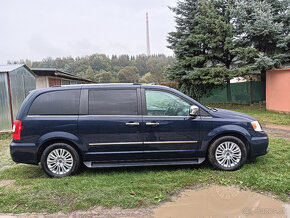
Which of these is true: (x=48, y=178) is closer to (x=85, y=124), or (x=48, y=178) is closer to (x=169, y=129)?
(x=85, y=124)

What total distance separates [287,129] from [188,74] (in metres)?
8.10

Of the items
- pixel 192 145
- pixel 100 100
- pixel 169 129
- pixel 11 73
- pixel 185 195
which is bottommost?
pixel 185 195

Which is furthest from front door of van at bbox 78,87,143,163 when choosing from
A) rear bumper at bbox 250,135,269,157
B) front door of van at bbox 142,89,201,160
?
rear bumper at bbox 250,135,269,157

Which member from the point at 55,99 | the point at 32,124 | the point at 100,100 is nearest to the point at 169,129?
the point at 100,100

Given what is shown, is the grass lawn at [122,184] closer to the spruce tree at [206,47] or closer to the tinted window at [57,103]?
the tinted window at [57,103]

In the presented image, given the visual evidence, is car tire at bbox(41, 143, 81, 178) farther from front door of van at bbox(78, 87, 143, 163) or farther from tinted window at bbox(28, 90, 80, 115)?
tinted window at bbox(28, 90, 80, 115)

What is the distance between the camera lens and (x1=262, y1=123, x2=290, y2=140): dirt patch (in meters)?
7.13

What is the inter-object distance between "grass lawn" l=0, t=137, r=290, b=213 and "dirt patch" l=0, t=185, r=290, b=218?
0.44 feet

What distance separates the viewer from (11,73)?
27.6 feet

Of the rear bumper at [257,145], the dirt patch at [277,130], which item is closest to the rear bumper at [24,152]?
the rear bumper at [257,145]

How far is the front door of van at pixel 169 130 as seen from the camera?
416 cm

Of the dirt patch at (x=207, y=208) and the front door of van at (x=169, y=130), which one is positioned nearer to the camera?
the dirt patch at (x=207, y=208)

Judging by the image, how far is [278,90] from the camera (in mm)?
10891

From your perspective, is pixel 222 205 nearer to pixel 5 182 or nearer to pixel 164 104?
pixel 164 104
